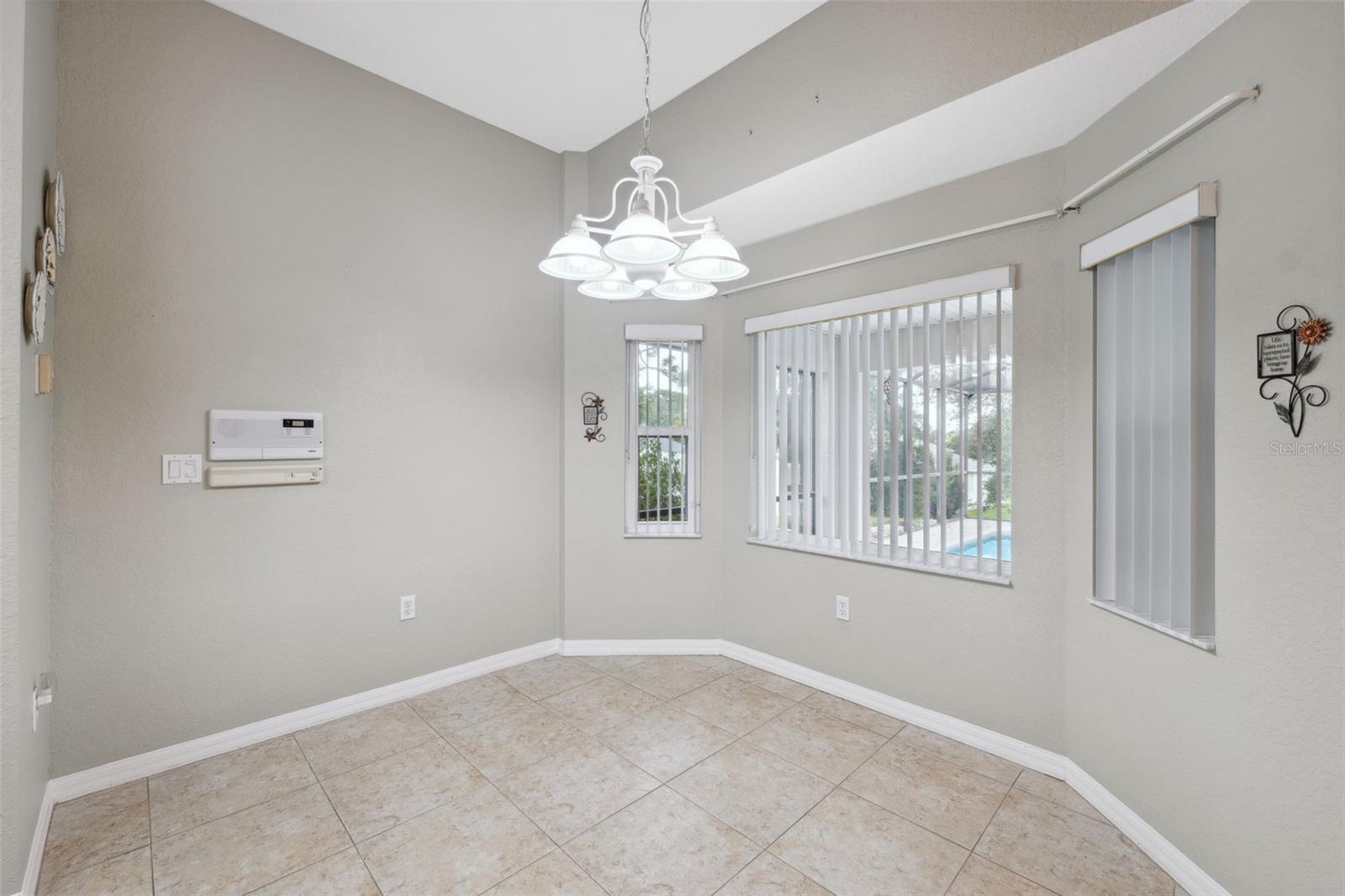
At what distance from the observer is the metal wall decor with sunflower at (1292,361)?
4.83ft

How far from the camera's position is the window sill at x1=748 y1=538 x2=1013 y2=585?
254cm

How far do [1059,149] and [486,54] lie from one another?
260cm

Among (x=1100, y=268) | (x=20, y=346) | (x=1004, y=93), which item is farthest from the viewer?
(x=1100, y=268)

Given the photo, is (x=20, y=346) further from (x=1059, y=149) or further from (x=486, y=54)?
(x=1059, y=149)

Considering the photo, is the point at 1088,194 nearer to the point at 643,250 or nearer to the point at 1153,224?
the point at 1153,224

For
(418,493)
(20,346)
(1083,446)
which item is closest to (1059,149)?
(1083,446)

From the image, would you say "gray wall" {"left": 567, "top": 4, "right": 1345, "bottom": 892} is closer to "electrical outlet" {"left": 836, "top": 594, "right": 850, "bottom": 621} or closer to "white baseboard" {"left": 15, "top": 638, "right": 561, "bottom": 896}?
"electrical outlet" {"left": 836, "top": 594, "right": 850, "bottom": 621}

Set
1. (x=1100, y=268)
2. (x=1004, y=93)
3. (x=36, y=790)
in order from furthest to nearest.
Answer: (x=1100, y=268) → (x=1004, y=93) → (x=36, y=790)

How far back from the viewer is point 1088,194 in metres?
2.18

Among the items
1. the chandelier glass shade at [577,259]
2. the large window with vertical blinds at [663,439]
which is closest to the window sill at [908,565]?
the large window with vertical blinds at [663,439]

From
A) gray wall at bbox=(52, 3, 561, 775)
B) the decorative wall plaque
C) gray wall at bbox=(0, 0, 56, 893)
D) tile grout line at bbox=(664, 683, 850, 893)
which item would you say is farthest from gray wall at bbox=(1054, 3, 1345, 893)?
A: gray wall at bbox=(0, 0, 56, 893)

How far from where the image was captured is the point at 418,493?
3.11 metres

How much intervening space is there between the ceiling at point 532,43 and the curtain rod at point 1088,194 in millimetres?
1100

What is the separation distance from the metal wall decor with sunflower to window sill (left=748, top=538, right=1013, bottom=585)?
3.78ft
